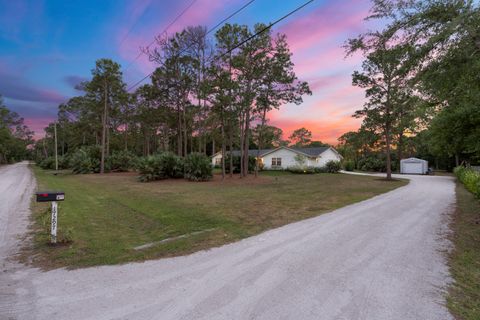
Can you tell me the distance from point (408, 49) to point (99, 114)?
32766 mm

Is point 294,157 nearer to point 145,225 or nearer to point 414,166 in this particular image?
point 414,166

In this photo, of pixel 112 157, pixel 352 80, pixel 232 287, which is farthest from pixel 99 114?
pixel 232 287

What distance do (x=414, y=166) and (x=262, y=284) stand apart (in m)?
37.2

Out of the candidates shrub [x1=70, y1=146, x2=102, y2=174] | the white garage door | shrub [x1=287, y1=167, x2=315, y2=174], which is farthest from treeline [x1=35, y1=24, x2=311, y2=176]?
the white garage door

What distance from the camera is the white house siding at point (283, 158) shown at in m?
34.7

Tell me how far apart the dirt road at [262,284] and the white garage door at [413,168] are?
33.0 meters

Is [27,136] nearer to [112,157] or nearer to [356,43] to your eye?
[112,157]

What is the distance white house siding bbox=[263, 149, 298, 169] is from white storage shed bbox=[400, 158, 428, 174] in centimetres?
1440

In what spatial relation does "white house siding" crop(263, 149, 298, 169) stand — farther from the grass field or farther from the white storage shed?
the grass field

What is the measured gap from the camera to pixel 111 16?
10.2 m

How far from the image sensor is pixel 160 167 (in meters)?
19.4

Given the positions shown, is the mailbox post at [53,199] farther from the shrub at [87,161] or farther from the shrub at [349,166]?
the shrub at [349,166]

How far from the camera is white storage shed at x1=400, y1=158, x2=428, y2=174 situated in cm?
3219

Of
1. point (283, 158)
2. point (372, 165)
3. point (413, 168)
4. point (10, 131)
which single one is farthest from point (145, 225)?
point (10, 131)
